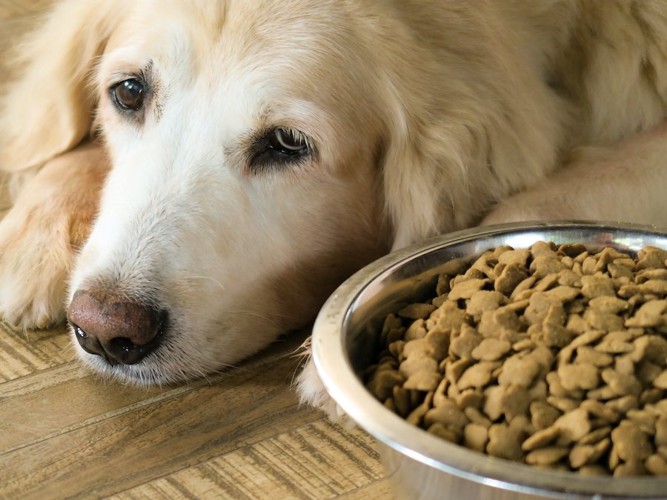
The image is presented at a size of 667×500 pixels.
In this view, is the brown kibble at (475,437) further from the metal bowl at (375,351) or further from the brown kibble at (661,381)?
the brown kibble at (661,381)

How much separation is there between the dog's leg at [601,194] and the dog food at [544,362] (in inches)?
11.4

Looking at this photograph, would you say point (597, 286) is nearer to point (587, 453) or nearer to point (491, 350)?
point (491, 350)

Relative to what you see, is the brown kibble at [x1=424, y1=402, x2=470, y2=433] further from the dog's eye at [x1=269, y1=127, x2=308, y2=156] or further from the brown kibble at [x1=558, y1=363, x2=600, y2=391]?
the dog's eye at [x1=269, y1=127, x2=308, y2=156]

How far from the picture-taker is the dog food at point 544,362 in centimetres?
115

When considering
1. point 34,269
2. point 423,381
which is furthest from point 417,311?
point 34,269

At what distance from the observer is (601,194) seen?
5.90ft

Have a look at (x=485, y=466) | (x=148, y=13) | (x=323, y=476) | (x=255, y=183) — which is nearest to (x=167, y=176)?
(x=255, y=183)

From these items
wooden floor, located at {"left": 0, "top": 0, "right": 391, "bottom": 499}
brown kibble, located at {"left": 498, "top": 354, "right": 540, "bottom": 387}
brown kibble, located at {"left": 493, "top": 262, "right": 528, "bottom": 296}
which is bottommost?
wooden floor, located at {"left": 0, "top": 0, "right": 391, "bottom": 499}

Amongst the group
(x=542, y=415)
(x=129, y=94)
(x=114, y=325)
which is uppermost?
(x=129, y=94)

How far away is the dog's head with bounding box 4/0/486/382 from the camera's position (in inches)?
63.5

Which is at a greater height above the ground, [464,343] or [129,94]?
[129,94]

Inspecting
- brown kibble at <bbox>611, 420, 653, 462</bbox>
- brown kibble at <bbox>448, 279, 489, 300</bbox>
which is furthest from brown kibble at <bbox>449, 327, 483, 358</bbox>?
brown kibble at <bbox>611, 420, 653, 462</bbox>

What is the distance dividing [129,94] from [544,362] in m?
0.99

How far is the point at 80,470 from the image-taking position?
1.46 meters
